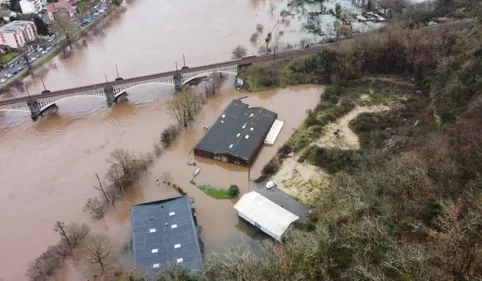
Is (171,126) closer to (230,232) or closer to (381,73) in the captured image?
(230,232)

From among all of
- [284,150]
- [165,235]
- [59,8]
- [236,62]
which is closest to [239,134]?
[284,150]

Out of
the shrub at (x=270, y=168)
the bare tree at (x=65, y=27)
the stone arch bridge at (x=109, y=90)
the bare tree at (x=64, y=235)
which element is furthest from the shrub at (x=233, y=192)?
the bare tree at (x=65, y=27)

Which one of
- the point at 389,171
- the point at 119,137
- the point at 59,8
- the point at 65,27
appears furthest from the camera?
the point at 59,8

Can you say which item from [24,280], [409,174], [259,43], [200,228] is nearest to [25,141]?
[24,280]

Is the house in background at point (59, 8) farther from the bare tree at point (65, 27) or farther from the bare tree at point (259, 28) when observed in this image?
the bare tree at point (259, 28)

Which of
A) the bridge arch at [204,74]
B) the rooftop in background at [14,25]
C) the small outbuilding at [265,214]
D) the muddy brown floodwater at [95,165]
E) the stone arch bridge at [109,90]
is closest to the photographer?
the small outbuilding at [265,214]

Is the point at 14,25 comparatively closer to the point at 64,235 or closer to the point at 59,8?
the point at 59,8
